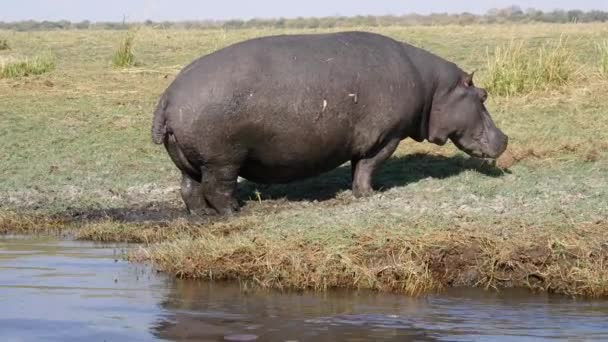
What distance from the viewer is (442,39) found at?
2398cm

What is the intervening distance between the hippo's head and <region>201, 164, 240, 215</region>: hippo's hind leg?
7.08ft

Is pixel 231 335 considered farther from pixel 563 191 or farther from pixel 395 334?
pixel 563 191

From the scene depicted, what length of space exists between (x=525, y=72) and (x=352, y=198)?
504cm

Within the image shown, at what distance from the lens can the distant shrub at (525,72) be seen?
1609 centimetres

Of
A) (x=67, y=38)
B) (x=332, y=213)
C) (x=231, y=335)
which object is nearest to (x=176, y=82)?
(x=332, y=213)

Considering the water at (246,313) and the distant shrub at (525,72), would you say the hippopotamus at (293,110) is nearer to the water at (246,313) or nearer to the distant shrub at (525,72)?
the water at (246,313)

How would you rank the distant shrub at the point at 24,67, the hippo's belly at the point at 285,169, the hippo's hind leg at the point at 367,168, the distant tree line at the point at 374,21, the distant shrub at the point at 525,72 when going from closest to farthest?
the hippo's belly at the point at 285,169 < the hippo's hind leg at the point at 367,168 < the distant shrub at the point at 525,72 < the distant shrub at the point at 24,67 < the distant tree line at the point at 374,21

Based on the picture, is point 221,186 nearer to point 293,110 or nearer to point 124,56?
point 293,110

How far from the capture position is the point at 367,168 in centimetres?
1208

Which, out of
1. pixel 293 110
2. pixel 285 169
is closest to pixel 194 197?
pixel 285 169

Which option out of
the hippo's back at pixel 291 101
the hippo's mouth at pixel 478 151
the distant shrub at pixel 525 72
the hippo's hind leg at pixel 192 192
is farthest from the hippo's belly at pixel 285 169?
the distant shrub at pixel 525 72

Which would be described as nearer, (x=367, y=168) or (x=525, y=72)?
(x=367, y=168)

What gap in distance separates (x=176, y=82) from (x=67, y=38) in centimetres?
1553

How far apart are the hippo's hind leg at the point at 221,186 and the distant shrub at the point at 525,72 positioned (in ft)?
17.6
